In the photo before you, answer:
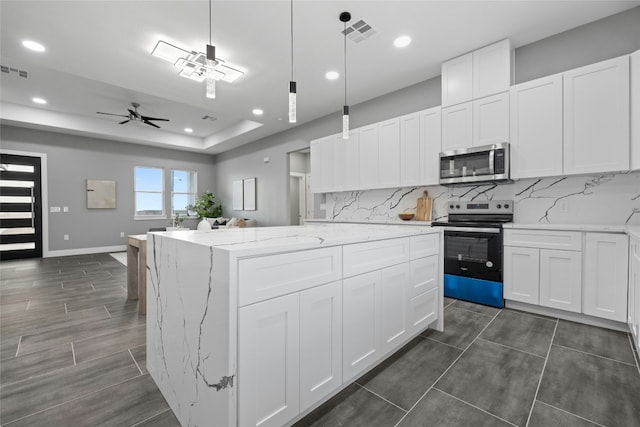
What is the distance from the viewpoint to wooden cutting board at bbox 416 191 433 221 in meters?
3.95

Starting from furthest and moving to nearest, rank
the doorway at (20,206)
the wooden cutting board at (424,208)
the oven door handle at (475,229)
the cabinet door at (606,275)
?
the doorway at (20,206) < the wooden cutting board at (424,208) < the oven door handle at (475,229) < the cabinet door at (606,275)

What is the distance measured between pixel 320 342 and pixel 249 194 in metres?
6.43

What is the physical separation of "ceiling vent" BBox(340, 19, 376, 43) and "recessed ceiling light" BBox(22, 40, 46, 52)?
328 cm

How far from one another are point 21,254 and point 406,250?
8023 millimetres

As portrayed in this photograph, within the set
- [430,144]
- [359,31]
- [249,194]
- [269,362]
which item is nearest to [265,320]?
[269,362]

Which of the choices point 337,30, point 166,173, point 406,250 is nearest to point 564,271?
point 406,250

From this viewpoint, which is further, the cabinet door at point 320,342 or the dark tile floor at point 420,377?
the dark tile floor at point 420,377

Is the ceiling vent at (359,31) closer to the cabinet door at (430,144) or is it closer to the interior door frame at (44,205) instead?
the cabinet door at (430,144)

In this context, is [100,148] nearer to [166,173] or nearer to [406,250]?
[166,173]

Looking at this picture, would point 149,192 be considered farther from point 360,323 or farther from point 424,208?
point 360,323

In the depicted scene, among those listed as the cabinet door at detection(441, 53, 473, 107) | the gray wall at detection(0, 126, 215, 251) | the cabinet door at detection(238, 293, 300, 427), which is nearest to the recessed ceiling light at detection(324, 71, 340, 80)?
the cabinet door at detection(441, 53, 473, 107)

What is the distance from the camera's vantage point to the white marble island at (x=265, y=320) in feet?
3.49

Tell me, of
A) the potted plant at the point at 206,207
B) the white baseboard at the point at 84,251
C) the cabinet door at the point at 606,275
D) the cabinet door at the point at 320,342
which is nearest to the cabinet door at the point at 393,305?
the cabinet door at the point at 320,342

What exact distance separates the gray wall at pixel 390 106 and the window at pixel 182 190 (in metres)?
0.72
